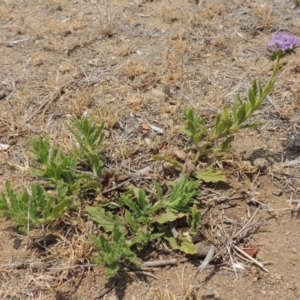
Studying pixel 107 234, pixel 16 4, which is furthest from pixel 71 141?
Result: pixel 16 4

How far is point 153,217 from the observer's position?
7.14 feet

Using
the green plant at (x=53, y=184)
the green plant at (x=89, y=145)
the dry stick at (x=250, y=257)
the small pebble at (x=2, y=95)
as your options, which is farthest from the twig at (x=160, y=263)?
the small pebble at (x=2, y=95)

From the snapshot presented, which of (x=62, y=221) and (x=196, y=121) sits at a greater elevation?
(x=196, y=121)

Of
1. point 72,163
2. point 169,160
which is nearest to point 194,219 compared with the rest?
point 169,160

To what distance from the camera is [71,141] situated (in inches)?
105

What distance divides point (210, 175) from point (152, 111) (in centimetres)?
78

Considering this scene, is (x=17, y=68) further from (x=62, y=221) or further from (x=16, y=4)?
(x=62, y=221)

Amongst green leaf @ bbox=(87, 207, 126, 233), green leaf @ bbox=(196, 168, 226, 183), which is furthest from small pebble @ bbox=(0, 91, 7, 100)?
green leaf @ bbox=(196, 168, 226, 183)

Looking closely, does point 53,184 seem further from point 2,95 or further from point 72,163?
point 2,95

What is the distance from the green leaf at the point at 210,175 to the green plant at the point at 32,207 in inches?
30.6

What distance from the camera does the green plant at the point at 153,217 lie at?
6.86 ft

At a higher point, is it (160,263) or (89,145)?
(89,145)

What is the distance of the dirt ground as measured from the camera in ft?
6.69

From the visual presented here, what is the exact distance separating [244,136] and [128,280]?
128cm
